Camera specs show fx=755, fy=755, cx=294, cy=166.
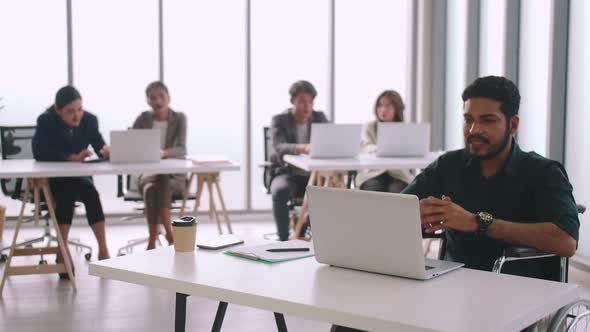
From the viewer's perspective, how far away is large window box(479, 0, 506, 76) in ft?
20.5

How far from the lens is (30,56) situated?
22.7 feet

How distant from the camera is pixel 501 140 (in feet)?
8.75

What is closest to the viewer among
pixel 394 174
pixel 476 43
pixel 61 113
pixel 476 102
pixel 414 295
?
pixel 414 295

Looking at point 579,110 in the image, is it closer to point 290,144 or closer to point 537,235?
point 290,144

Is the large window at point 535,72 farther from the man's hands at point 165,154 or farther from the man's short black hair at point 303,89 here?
the man's hands at point 165,154

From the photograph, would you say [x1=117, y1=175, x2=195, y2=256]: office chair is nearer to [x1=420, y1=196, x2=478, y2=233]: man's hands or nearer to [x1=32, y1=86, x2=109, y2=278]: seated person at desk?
[x1=32, y1=86, x2=109, y2=278]: seated person at desk

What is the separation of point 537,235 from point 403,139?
315 cm

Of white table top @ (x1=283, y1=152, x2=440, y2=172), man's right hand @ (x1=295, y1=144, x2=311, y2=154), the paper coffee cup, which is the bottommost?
the paper coffee cup

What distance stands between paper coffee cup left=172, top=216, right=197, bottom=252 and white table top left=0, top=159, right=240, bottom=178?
7.85ft

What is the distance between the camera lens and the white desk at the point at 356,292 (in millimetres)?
1778

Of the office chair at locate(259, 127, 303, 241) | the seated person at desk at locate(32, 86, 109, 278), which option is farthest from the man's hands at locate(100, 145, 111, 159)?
the office chair at locate(259, 127, 303, 241)

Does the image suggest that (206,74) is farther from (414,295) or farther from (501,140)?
(414,295)

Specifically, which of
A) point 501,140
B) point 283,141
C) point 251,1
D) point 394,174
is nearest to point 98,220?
point 283,141

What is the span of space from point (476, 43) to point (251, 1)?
86.1 inches
